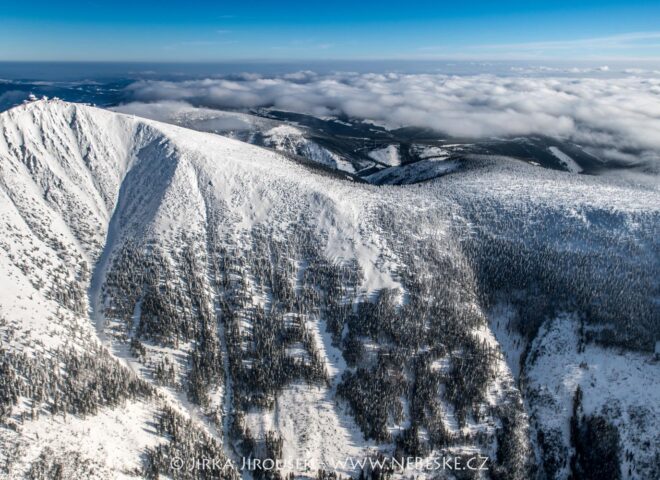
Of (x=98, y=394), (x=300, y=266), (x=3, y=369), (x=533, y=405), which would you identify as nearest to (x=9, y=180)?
(x=3, y=369)

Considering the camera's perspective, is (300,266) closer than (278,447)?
No

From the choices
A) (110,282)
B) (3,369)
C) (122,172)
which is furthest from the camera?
(122,172)

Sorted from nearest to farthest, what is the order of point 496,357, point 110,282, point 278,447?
point 278,447 < point 496,357 < point 110,282

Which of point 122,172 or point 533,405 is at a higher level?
point 122,172

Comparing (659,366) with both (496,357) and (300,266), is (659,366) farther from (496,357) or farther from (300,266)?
(300,266)

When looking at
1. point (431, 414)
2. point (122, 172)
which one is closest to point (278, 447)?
point (431, 414)

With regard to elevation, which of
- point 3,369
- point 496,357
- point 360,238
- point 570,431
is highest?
point 360,238

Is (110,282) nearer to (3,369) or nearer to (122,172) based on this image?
(3,369)
